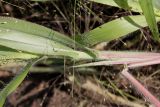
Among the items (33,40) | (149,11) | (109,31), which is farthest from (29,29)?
(149,11)

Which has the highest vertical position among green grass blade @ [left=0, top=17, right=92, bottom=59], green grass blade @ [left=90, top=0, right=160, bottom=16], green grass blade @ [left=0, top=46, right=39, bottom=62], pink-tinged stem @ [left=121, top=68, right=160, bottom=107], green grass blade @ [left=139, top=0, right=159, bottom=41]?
green grass blade @ [left=90, top=0, right=160, bottom=16]

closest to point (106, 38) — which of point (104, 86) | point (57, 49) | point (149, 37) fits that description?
point (57, 49)

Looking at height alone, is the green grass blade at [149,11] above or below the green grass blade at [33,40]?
above

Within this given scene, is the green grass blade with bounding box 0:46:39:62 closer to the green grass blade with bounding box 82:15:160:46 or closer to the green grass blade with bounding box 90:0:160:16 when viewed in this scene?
the green grass blade with bounding box 82:15:160:46

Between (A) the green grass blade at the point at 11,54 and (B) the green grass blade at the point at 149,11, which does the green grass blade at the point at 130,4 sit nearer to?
(B) the green grass blade at the point at 149,11

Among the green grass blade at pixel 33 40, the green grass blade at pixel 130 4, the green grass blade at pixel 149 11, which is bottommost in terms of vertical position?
the green grass blade at pixel 33 40

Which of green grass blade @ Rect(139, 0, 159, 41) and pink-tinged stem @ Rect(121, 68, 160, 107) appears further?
pink-tinged stem @ Rect(121, 68, 160, 107)

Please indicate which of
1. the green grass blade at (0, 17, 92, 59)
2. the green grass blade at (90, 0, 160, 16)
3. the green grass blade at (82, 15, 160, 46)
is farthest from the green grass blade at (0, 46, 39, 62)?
the green grass blade at (90, 0, 160, 16)

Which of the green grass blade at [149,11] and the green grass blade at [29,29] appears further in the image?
the green grass blade at [29,29]

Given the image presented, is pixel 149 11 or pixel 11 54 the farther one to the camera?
pixel 11 54

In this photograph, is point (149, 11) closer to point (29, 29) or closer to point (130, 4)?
point (130, 4)

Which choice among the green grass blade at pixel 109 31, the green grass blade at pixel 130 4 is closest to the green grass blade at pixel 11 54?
the green grass blade at pixel 109 31

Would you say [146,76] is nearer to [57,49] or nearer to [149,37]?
[149,37]
